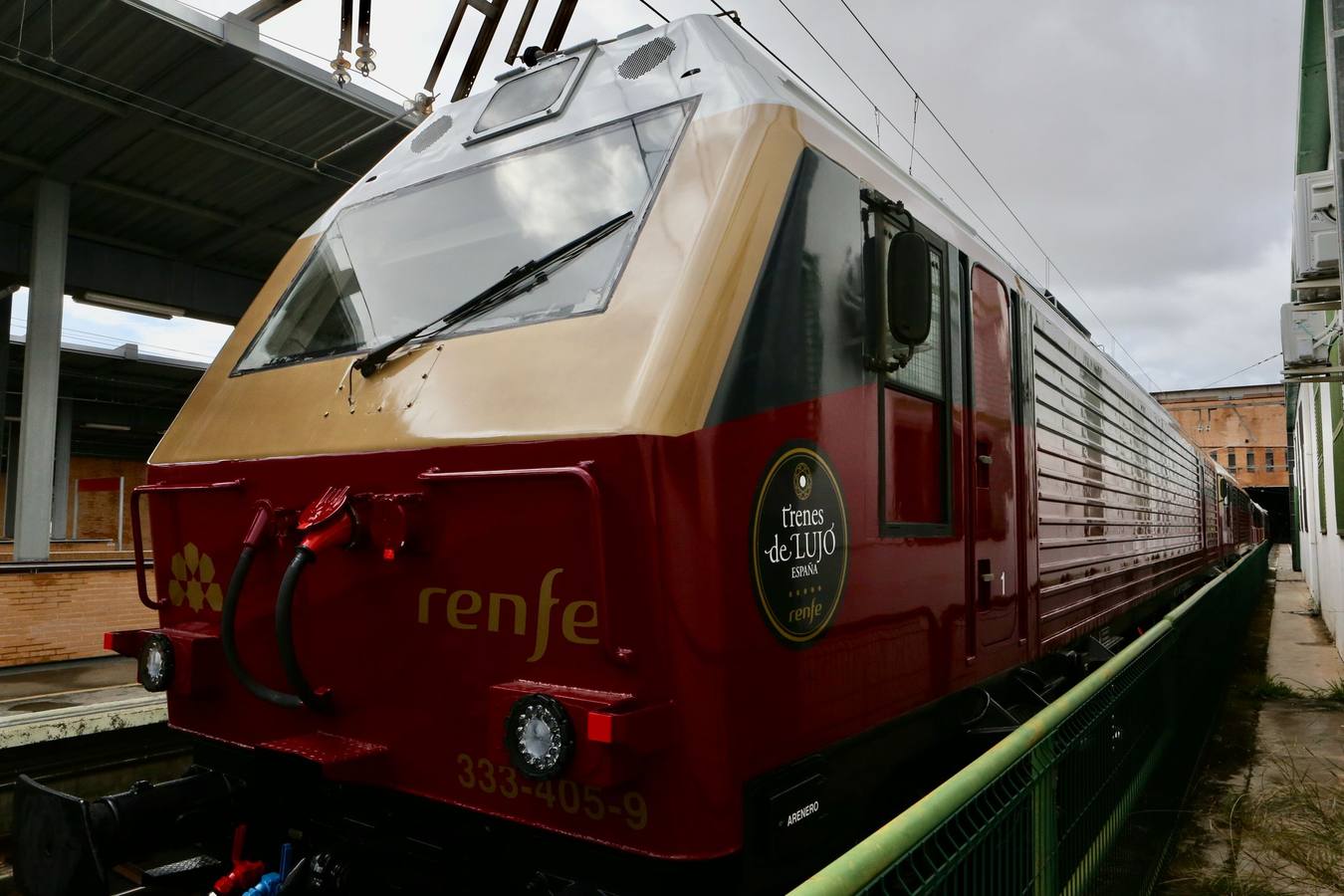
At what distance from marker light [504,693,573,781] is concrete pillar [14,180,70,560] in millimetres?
12048

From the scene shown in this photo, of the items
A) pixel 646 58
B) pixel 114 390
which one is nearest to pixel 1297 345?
pixel 646 58

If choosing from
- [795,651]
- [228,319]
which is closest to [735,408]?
[795,651]

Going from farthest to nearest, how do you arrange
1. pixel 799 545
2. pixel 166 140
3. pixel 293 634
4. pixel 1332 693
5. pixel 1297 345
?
pixel 166 140 < pixel 1297 345 < pixel 1332 693 < pixel 293 634 < pixel 799 545

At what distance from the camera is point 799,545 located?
264cm

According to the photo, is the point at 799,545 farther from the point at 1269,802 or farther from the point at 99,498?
the point at 99,498

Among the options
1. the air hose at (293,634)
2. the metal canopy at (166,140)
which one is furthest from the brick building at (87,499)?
the air hose at (293,634)

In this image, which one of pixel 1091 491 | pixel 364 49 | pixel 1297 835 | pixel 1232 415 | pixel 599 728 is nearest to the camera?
pixel 599 728

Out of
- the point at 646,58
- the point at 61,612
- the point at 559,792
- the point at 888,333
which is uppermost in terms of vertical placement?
the point at 646,58

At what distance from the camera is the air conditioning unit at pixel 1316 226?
6.33 metres

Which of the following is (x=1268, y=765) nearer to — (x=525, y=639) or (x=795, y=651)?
(x=795, y=651)

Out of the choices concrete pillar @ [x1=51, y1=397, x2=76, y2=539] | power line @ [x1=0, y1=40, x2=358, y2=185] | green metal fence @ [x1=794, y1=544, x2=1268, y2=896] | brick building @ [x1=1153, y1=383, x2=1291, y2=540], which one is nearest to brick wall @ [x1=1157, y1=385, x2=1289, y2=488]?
brick building @ [x1=1153, y1=383, x2=1291, y2=540]

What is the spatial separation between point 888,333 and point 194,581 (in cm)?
247

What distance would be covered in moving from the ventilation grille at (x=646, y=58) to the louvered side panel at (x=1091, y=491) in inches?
103

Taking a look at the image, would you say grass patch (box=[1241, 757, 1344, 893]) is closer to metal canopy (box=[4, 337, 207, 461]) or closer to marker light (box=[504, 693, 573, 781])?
marker light (box=[504, 693, 573, 781])
